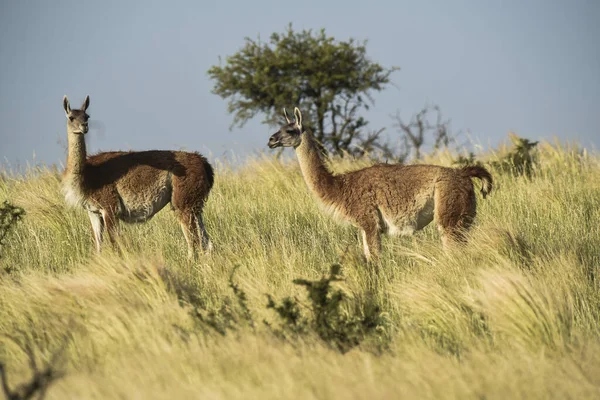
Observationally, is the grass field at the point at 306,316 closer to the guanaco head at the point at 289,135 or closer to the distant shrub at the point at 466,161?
the guanaco head at the point at 289,135

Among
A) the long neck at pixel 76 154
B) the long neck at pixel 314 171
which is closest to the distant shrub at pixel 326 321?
the long neck at pixel 314 171

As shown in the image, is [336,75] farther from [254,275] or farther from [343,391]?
[343,391]

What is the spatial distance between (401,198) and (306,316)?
2.53m

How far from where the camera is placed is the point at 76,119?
9.78 m

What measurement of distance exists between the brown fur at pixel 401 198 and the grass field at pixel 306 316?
283 millimetres

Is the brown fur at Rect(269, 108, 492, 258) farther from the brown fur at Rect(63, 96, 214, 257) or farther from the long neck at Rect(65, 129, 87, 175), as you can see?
the long neck at Rect(65, 129, 87, 175)

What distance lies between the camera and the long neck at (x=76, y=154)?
9672 millimetres

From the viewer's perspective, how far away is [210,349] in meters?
5.32

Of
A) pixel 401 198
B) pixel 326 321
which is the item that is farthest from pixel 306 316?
pixel 401 198

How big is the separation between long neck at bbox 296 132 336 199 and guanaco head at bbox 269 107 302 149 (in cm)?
9

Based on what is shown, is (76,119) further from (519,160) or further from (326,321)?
(519,160)

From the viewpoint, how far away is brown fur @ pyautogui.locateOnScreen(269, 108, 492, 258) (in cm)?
849

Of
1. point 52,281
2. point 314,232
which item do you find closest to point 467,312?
point 52,281

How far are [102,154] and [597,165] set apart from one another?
866 centimetres
